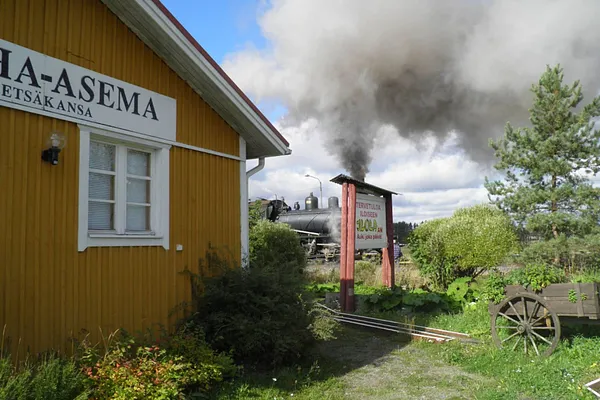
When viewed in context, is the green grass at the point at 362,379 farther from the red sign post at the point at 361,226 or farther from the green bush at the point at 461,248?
the green bush at the point at 461,248

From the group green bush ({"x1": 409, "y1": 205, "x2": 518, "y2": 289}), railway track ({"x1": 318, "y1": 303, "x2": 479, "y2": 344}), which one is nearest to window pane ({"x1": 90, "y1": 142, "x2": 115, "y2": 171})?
railway track ({"x1": 318, "y1": 303, "x2": 479, "y2": 344})

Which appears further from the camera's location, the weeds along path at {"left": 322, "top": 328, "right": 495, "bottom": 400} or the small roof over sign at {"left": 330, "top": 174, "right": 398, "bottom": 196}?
the small roof over sign at {"left": 330, "top": 174, "right": 398, "bottom": 196}

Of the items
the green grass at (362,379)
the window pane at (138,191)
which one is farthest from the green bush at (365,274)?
the window pane at (138,191)

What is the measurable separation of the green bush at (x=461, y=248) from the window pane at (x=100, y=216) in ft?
28.3

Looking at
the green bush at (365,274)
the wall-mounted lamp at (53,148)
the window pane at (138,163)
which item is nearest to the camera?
the wall-mounted lamp at (53,148)

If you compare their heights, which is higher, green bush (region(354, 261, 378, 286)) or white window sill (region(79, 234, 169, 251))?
white window sill (region(79, 234, 169, 251))

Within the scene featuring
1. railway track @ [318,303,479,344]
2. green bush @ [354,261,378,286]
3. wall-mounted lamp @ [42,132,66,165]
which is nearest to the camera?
wall-mounted lamp @ [42,132,66,165]

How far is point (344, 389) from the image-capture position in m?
6.14

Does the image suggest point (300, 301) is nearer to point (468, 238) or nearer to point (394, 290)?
point (394, 290)

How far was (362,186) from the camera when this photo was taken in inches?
464

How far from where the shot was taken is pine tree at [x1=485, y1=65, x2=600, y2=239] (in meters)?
12.9

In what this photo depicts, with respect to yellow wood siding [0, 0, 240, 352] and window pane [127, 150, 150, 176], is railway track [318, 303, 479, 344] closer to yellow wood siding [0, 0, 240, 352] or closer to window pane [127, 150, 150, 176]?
yellow wood siding [0, 0, 240, 352]

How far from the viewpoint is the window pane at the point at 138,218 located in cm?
678

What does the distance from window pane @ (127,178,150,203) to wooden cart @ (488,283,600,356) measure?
17.4 ft
